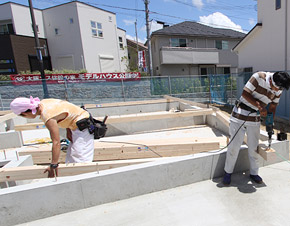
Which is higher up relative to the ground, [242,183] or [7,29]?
[7,29]

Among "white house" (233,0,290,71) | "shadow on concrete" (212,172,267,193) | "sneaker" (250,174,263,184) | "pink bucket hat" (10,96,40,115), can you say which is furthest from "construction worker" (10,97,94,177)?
"white house" (233,0,290,71)

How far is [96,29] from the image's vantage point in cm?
1764

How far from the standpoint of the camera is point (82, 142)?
8.35 ft

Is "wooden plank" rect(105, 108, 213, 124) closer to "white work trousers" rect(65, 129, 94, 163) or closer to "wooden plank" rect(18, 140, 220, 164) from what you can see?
"wooden plank" rect(18, 140, 220, 164)

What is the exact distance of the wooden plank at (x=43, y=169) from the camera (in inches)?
88.1

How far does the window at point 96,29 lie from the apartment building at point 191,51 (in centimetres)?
534

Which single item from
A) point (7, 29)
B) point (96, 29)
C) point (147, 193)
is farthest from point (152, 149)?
point (7, 29)

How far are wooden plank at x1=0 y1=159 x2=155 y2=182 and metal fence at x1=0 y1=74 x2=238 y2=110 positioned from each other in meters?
10.0

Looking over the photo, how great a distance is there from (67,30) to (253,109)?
18329 millimetres

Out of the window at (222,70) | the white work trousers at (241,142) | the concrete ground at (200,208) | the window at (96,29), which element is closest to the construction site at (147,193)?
the concrete ground at (200,208)

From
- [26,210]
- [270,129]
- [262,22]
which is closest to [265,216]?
[270,129]

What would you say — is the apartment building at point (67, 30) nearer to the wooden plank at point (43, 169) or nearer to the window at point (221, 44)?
the window at point (221, 44)

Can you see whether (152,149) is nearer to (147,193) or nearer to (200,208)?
(147,193)

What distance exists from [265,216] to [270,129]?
43.5 inches
